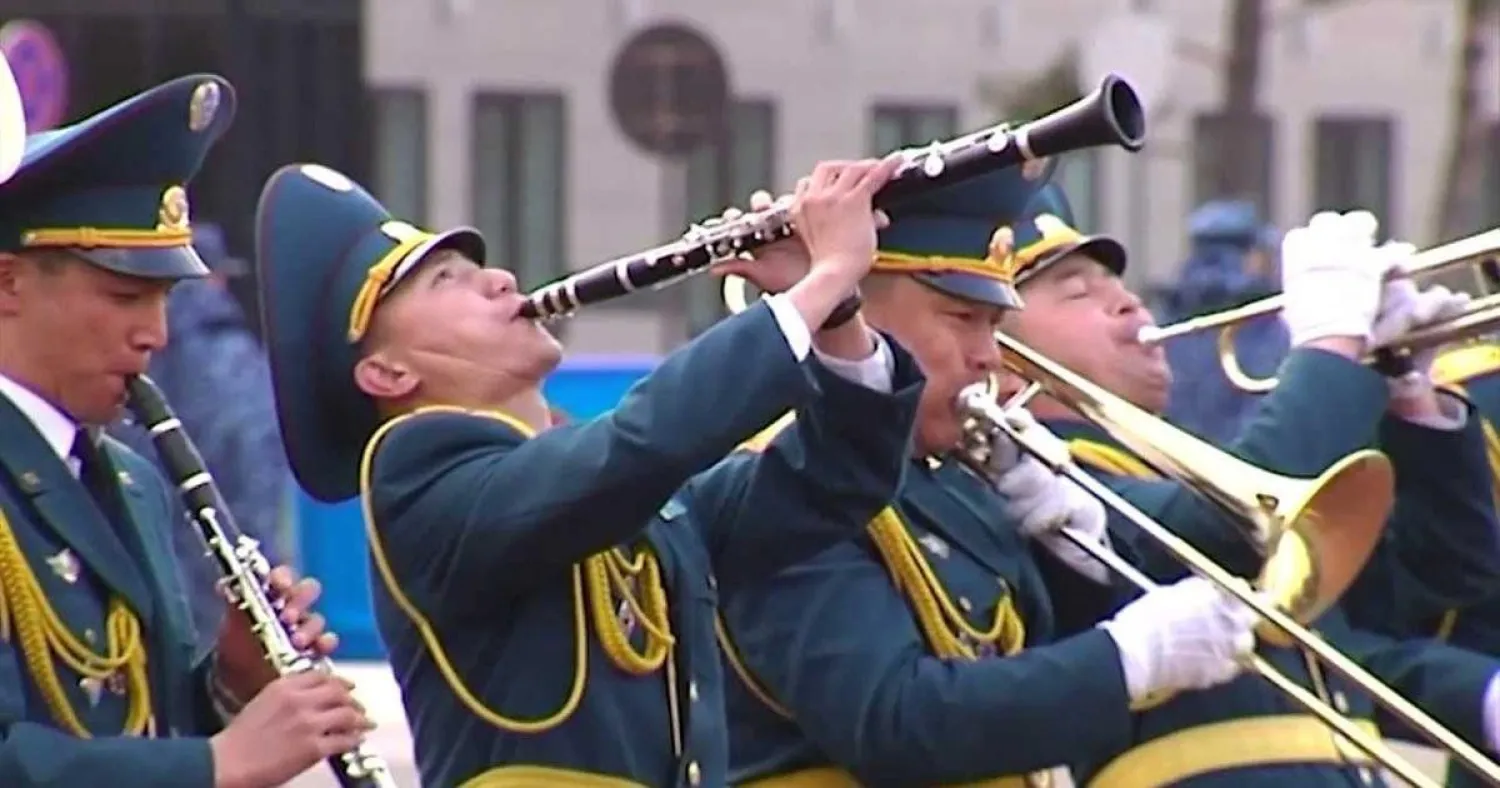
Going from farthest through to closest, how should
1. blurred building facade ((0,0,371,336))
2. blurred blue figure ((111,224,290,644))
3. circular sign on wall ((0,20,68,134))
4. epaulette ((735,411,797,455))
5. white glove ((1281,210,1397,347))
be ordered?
blurred building facade ((0,0,371,336))
circular sign on wall ((0,20,68,134))
blurred blue figure ((111,224,290,644))
white glove ((1281,210,1397,347))
epaulette ((735,411,797,455))

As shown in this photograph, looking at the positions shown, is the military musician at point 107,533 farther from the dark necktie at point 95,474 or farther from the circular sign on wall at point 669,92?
the circular sign on wall at point 669,92

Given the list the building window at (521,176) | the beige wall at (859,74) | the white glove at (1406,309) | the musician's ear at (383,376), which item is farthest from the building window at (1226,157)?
the musician's ear at (383,376)

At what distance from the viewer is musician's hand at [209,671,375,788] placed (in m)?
4.98

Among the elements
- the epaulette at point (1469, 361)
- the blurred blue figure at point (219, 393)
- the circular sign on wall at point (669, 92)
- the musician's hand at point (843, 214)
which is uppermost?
the musician's hand at point (843, 214)

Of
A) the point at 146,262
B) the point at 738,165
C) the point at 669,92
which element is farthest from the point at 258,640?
the point at 738,165

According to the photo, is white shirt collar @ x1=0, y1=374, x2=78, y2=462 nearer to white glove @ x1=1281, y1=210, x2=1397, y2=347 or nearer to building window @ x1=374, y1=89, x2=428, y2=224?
white glove @ x1=1281, y1=210, x2=1397, y2=347

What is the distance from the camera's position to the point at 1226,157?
2575 cm

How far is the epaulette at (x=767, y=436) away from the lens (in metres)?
5.54

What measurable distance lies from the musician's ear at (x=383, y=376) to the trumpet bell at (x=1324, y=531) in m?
1.28

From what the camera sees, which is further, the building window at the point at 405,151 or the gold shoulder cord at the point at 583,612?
the building window at the point at 405,151

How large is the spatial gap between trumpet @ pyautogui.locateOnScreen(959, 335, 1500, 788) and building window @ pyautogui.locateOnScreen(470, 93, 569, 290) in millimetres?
22802

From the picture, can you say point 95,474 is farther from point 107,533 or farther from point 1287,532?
point 1287,532

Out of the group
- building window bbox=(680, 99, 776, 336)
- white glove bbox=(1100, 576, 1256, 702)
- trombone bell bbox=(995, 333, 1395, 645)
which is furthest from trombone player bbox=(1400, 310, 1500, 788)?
building window bbox=(680, 99, 776, 336)

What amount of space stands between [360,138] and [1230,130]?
19.5ft
